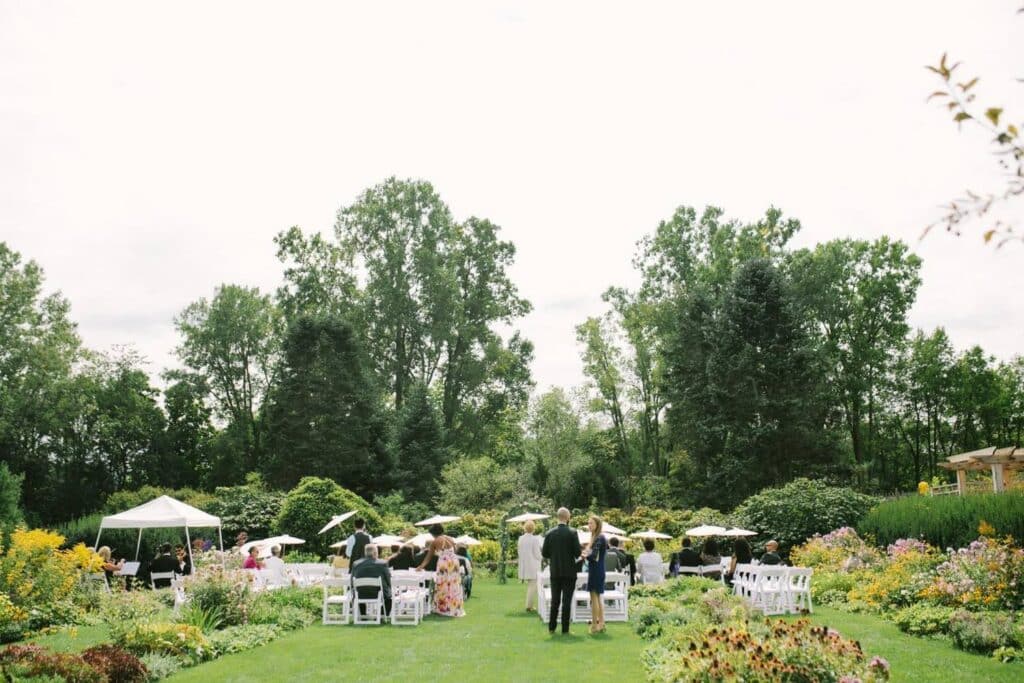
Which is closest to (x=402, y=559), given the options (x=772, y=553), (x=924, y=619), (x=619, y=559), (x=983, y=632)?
(x=619, y=559)

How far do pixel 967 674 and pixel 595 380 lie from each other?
126 feet

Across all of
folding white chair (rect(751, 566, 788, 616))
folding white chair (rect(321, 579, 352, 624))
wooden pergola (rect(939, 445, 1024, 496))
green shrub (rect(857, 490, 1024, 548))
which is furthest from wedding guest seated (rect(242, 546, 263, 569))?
wooden pergola (rect(939, 445, 1024, 496))

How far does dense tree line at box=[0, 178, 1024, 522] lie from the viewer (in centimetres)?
3681

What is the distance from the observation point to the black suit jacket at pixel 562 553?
38.5 ft

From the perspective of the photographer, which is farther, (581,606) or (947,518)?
(947,518)

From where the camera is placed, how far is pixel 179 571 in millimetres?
17953

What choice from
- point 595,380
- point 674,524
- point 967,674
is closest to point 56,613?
point 967,674

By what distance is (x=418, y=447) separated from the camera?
127 ft

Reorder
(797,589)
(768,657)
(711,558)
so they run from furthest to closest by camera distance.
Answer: (711,558) < (797,589) < (768,657)

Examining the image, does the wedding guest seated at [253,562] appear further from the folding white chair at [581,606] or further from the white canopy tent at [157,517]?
the folding white chair at [581,606]

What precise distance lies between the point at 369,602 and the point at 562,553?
3848mm

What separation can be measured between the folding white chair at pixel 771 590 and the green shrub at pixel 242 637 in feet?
25.1

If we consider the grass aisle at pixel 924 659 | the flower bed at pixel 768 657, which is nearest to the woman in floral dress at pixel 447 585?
the grass aisle at pixel 924 659

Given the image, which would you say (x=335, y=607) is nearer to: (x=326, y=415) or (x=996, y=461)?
(x=996, y=461)
